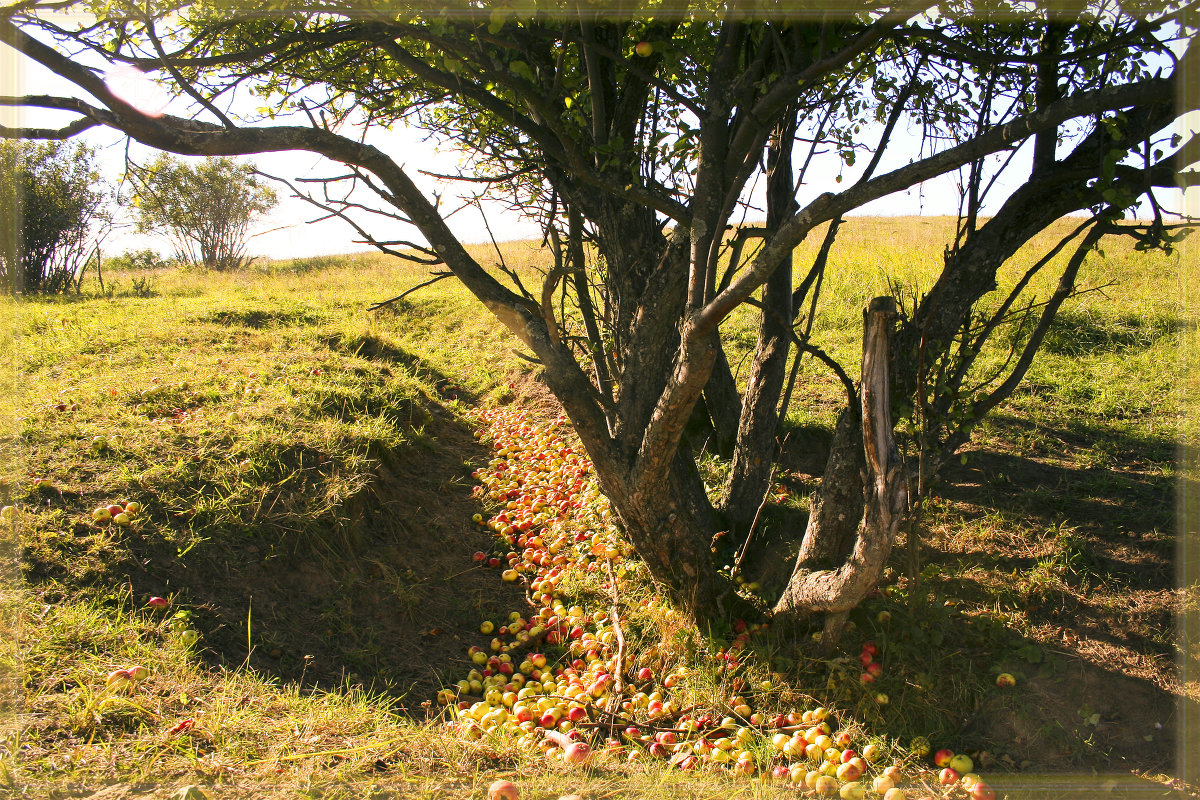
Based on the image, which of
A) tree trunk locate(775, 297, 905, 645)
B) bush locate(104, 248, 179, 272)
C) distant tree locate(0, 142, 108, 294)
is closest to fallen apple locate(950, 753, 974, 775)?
tree trunk locate(775, 297, 905, 645)

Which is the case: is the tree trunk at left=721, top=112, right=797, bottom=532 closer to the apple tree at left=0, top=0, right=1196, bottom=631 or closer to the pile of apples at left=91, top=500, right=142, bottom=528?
the apple tree at left=0, top=0, right=1196, bottom=631

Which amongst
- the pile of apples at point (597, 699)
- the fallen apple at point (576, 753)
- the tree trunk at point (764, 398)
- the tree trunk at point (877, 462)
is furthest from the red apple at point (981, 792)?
the tree trunk at point (764, 398)

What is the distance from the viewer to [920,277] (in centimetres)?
884

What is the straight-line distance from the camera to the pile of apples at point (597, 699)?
271 centimetres

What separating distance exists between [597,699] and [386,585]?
152 cm

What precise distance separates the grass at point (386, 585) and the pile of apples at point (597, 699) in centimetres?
13

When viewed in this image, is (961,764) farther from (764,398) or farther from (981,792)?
(764,398)

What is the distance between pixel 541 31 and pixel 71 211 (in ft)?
48.7

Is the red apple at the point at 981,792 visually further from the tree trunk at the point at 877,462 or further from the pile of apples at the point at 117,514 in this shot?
the pile of apples at the point at 117,514

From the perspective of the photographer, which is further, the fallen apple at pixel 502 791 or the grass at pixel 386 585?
the grass at pixel 386 585

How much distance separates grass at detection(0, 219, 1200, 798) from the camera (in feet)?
8.35

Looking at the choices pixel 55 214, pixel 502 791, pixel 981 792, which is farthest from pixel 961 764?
pixel 55 214

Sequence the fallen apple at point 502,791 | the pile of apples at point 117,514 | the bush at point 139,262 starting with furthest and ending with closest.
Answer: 1. the bush at point 139,262
2. the pile of apples at point 117,514
3. the fallen apple at point 502,791

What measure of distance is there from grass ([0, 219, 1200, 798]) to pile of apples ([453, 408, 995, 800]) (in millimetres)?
130
